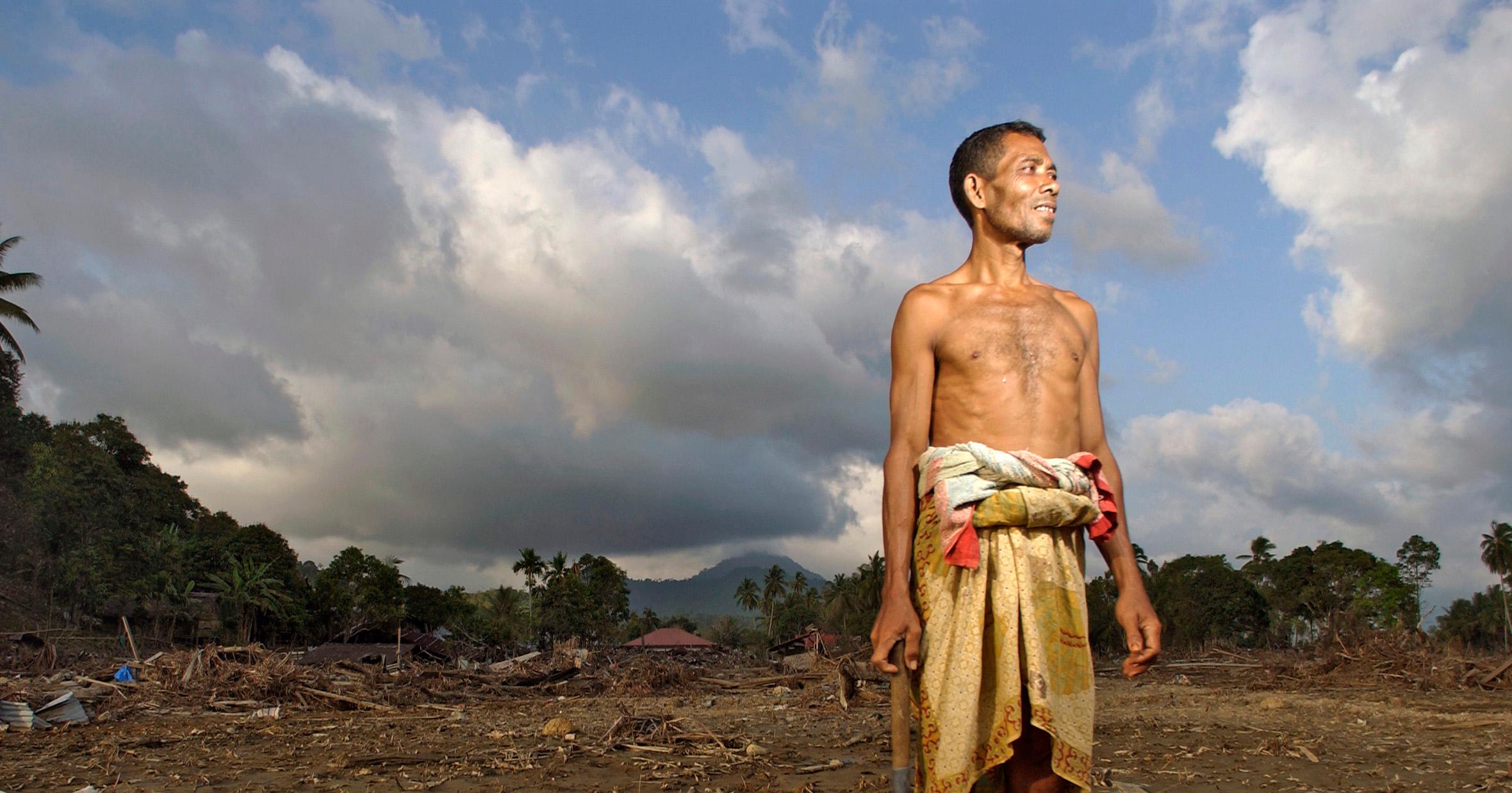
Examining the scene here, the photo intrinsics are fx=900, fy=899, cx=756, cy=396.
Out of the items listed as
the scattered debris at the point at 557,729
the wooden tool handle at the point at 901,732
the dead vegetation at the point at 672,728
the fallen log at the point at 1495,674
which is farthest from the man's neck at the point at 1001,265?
the fallen log at the point at 1495,674

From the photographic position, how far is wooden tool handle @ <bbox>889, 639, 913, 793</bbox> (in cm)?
228

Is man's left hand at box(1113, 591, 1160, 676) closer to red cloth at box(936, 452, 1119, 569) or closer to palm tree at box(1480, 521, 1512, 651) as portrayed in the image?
red cloth at box(936, 452, 1119, 569)

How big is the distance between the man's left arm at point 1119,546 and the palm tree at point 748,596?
65.9m

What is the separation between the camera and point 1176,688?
1650 centimetres

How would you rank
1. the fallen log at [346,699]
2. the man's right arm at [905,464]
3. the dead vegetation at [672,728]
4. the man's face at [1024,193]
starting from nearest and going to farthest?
the man's right arm at [905,464]
the man's face at [1024,193]
the dead vegetation at [672,728]
the fallen log at [346,699]

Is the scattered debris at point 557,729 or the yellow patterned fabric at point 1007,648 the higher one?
the yellow patterned fabric at point 1007,648

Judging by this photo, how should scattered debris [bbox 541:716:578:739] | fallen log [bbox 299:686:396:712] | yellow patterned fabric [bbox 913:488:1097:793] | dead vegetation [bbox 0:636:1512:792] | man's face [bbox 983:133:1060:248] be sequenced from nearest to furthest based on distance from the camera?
1. yellow patterned fabric [bbox 913:488:1097:793]
2. man's face [bbox 983:133:1060:248]
3. dead vegetation [bbox 0:636:1512:792]
4. scattered debris [bbox 541:716:578:739]
5. fallen log [bbox 299:686:396:712]

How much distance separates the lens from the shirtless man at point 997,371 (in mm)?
2184

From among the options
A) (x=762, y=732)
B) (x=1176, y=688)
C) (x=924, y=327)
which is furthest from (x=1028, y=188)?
(x=1176, y=688)

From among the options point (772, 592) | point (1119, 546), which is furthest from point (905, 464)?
point (772, 592)

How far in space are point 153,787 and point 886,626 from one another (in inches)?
265

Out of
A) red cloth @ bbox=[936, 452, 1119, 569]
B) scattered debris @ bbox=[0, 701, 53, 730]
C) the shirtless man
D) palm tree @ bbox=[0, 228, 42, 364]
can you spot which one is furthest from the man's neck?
palm tree @ bbox=[0, 228, 42, 364]

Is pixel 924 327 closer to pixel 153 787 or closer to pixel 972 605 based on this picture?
pixel 972 605

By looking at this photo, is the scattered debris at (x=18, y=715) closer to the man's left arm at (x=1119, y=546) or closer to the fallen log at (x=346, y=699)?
the fallen log at (x=346, y=699)
